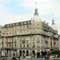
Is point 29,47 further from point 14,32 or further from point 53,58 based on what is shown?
point 53,58

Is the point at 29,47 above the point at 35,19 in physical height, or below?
below

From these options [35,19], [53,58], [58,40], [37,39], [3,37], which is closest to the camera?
[53,58]

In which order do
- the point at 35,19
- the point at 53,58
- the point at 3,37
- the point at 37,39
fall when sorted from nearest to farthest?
1. the point at 53,58
2. the point at 37,39
3. the point at 35,19
4. the point at 3,37

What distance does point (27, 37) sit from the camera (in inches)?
4547

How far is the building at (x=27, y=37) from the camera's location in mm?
112125

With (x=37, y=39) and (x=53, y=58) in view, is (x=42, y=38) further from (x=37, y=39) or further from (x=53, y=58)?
(x=53, y=58)

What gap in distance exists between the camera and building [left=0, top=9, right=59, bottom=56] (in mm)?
112125

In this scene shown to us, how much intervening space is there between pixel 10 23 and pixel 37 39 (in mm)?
24042

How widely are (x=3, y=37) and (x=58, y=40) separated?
2957 centimetres

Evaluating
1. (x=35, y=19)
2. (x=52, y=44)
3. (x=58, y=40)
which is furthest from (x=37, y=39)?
(x=58, y=40)

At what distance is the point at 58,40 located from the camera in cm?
13875

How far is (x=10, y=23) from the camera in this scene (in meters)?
130

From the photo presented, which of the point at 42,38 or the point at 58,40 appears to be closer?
the point at 42,38

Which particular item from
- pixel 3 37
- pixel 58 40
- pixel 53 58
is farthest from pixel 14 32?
pixel 53 58
